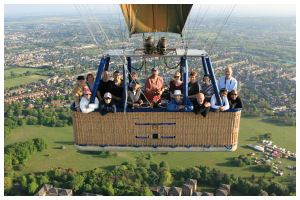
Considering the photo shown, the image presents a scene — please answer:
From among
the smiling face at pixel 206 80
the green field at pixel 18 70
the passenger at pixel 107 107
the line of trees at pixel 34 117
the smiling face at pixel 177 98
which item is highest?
the green field at pixel 18 70

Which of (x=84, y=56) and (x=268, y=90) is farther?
(x=84, y=56)

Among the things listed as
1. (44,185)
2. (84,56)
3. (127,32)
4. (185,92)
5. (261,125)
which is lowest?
(44,185)

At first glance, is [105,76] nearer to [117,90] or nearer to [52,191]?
[117,90]

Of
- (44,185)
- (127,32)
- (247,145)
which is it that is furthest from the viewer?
(247,145)

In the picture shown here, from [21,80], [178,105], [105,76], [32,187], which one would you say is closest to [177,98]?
[178,105]

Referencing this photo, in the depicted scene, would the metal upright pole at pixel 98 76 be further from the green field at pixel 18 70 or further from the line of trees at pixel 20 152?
the green field at pixel 18 70

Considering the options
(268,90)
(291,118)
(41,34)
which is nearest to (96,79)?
(291,118)

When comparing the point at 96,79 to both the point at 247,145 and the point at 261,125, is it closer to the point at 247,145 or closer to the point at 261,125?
the point at 247,145

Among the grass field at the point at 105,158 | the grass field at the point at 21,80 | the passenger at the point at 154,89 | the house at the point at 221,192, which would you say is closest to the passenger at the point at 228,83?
the passenger at the point at 154,89
